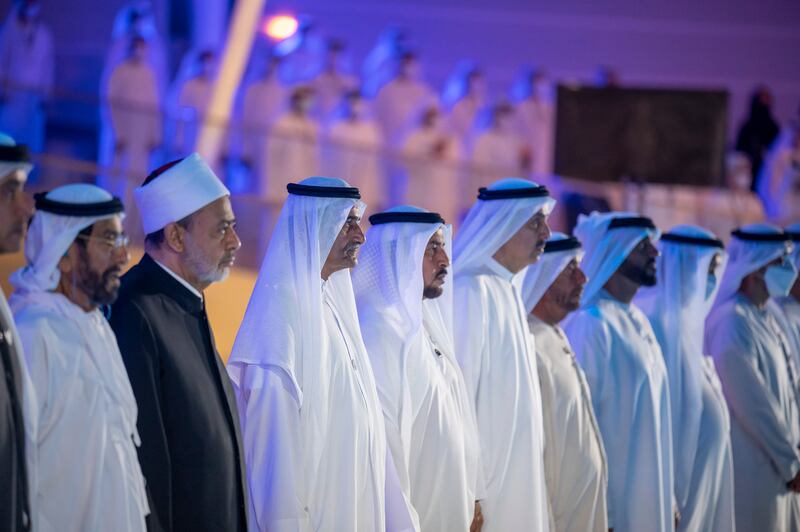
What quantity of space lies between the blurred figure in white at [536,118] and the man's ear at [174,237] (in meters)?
10.4

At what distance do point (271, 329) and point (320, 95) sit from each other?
9.02 metres

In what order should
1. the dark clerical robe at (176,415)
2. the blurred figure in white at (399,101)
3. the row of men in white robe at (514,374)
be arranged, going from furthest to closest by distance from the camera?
the blurred figure in white at (399,101) < the row of men in white robe at (514,374) < the dark clerical robe at (176,415)

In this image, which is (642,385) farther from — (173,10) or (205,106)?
(173,10)

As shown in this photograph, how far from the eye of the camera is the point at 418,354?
500cm

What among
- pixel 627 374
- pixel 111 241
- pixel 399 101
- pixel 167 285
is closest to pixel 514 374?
pixel 627 374

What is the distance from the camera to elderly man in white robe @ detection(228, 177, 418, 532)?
14.2ft

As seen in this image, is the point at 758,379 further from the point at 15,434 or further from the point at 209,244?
the point at 15,434

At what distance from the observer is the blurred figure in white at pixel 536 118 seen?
14594 mm

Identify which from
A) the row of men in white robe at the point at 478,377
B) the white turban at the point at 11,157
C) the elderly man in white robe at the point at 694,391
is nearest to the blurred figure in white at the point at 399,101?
the row of men in white robe at the point at 478,377

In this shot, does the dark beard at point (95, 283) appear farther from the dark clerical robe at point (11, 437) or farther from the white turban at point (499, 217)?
the white turban at point (499, 217)

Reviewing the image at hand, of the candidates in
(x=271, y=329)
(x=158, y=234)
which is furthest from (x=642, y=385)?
(x=158, y=234)

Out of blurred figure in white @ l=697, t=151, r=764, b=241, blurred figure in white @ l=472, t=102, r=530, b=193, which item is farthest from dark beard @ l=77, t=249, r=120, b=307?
blurred figure in white @ l=472, t=102, r=530, b=193

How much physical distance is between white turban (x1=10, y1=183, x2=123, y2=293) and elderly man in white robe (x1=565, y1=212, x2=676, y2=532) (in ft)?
9.77

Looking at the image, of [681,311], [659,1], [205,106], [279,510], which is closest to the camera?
[279,510]
